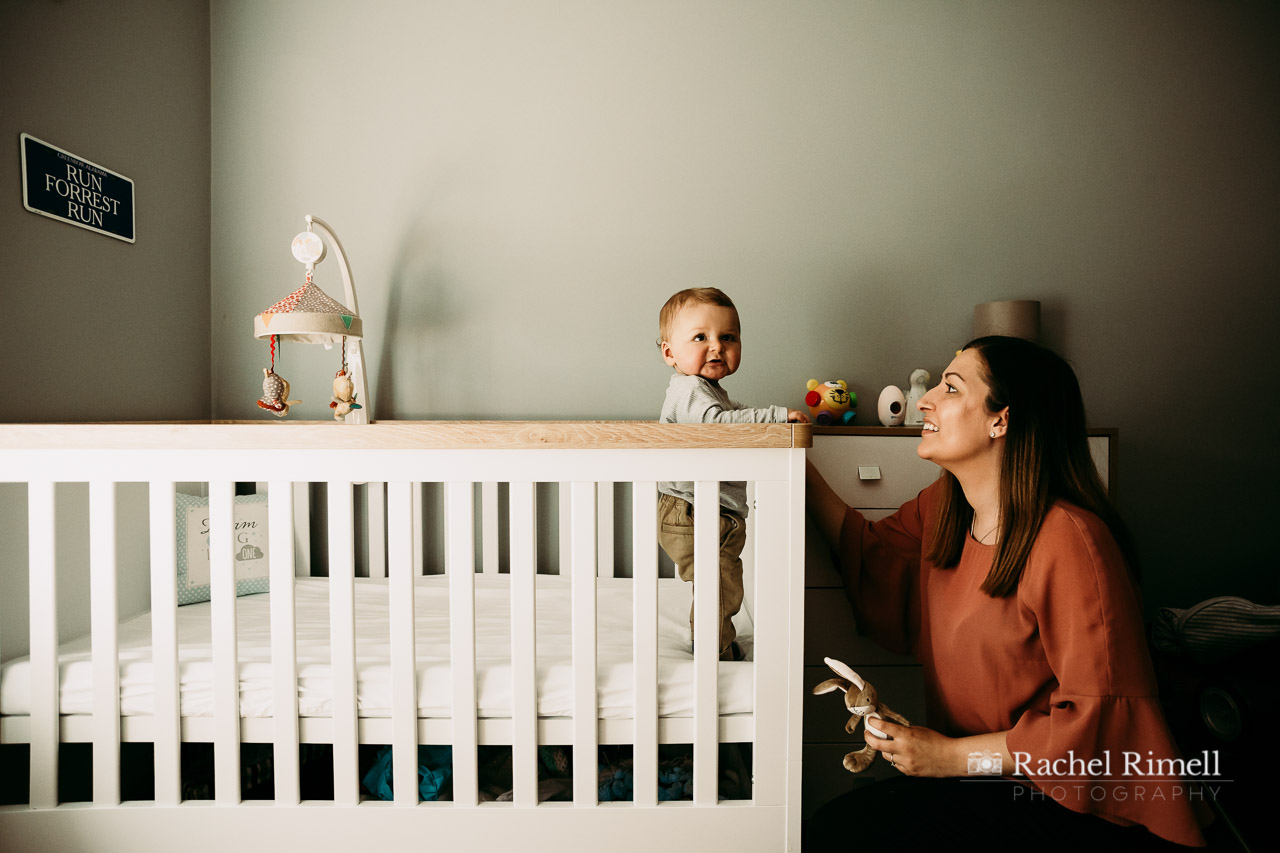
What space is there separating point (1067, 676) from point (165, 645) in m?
1.38

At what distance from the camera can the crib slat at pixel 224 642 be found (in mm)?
952

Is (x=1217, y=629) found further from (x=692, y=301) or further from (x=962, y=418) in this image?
(x=692, y=301)

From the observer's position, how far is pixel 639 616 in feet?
3.06

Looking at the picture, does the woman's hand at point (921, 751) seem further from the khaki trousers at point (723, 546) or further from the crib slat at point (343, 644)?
the crib slat at point (343, 644)

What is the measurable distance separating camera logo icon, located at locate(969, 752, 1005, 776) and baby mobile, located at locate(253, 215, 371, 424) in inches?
62.5

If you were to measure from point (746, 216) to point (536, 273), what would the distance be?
68cm

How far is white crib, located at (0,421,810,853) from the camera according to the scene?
0.93 meters

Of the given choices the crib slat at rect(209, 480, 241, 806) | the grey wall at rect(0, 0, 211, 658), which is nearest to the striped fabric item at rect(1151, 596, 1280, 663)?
the crib slat at rect(209, 480, 241, 806)

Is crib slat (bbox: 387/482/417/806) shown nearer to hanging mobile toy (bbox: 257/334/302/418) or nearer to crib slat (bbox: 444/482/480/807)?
crib slat (bbox: 444/482/480/807)

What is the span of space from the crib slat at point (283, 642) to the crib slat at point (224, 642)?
0.21 ft

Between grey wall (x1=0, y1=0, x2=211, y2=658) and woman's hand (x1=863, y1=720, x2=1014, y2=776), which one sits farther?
grey wall (x1=0, y1=0, x2=211, y2=658)

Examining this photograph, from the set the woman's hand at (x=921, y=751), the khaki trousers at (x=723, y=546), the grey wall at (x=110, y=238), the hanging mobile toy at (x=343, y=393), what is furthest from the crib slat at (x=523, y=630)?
the grey wall at (x=110, y=238)

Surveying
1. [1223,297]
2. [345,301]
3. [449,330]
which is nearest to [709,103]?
[449,330]

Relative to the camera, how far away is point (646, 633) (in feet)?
3.07
